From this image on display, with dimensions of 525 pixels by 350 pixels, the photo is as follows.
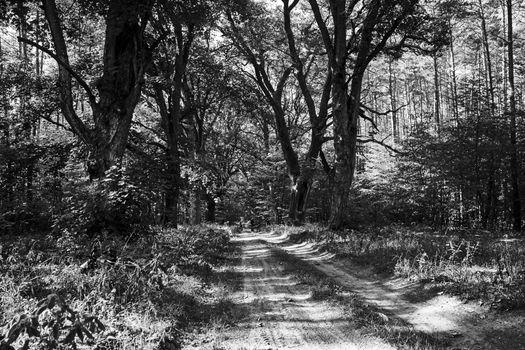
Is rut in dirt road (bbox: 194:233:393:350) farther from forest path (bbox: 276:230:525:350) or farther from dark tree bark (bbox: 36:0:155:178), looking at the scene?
dark tree bark (bbox: 36:0:155:178)

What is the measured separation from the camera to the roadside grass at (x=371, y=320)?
15.7ft

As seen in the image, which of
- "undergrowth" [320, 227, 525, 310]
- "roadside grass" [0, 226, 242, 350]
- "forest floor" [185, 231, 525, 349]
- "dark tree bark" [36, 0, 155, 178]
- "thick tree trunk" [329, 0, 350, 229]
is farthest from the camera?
"thick tree trunk" [329, 0, 350, 229]

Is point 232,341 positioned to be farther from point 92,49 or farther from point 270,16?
point 270,16

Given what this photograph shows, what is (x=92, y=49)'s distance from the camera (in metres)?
18.2

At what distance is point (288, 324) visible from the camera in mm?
5680

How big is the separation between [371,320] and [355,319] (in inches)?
9.6


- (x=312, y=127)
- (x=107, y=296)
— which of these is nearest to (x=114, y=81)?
(x=107, y=296)

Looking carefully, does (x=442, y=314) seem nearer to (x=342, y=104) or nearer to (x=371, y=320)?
(x=371, y=320)

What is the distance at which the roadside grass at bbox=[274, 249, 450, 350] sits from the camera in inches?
188

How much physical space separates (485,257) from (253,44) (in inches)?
666

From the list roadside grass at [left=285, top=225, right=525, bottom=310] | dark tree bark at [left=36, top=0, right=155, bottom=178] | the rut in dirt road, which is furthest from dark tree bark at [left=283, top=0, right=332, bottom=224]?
the rut in dirt road

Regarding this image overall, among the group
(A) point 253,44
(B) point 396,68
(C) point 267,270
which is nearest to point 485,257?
(C) point 267,270

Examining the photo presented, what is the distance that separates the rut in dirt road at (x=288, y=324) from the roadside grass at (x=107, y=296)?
1.33ft

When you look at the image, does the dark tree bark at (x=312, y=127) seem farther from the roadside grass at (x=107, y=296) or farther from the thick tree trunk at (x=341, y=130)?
the roadside grass at (x=107, y=296)
